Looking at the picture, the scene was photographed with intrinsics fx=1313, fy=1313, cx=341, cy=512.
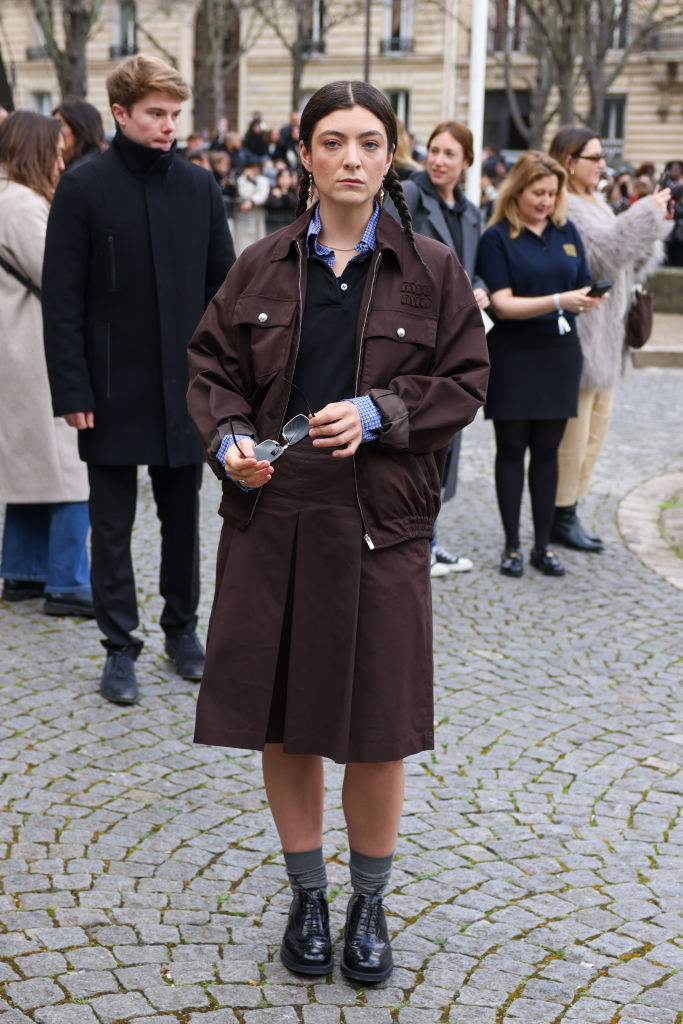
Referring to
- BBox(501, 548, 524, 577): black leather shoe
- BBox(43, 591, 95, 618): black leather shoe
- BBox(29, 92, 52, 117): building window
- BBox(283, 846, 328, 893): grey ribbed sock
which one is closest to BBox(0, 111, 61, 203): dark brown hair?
BBox(43, 591, 95, 618): black leather shoe

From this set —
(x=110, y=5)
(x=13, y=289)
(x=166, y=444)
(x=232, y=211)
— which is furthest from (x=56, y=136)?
(x=110, y=5)

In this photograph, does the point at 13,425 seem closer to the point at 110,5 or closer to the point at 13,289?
the point at 13,289

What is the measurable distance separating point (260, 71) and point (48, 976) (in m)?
48.6

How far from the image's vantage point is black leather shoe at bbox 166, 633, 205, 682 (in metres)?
5.09

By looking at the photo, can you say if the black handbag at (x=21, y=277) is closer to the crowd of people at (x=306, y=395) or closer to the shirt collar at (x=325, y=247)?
the crowd of people at (x=306, y=395)

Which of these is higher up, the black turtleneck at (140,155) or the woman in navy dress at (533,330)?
the black turtleneck at (140,155)

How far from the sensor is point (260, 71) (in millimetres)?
48406

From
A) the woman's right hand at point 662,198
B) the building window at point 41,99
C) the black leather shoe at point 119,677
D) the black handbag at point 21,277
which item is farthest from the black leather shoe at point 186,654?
the building window at point 41,99

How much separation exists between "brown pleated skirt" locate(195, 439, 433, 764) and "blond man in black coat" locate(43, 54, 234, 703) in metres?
1.82

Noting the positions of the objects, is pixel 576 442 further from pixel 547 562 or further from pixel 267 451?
pixel 267 451

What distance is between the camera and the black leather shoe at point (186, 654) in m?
5.09

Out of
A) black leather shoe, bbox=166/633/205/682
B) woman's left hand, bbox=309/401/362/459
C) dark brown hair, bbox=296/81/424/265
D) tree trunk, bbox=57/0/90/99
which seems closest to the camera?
woman's left hand, bbox=309/401/362/459

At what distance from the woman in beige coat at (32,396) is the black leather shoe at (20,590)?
5.7 inches

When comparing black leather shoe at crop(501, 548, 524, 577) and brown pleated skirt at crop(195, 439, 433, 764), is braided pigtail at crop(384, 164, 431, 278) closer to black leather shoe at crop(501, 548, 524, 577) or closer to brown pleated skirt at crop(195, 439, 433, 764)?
brown pleated skirt at crop(195, 439, 433, 764)
